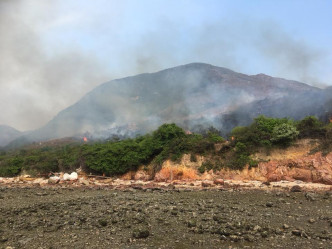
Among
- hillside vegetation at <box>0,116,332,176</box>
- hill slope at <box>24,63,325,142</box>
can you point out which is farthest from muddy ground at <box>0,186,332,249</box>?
hill slope at <box>24,63,325,142</box>

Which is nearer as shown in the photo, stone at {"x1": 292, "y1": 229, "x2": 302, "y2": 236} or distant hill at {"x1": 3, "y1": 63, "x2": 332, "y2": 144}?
stone at {"x1": 292, "y1": 229, "x2": 302, "y2": 236}

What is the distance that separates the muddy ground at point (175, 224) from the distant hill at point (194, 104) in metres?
54.0

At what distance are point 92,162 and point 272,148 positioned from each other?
25.4 m

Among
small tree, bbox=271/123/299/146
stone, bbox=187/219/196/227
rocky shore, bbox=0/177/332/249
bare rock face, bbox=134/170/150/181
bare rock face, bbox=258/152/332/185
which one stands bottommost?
bare rock face, bbox=134/170/150/181

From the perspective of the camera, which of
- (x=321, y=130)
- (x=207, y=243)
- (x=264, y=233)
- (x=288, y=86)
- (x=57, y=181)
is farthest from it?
(x=288, y=86)

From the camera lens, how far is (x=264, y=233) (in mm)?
9578

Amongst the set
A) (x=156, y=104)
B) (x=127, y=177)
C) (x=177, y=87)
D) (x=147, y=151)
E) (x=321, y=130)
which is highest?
(x=177, y=87)

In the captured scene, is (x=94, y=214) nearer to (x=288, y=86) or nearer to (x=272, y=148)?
(x=272, y=148)

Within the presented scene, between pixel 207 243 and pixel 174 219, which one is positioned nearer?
pixel 207 243

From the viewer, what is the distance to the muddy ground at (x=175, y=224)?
9.18 m

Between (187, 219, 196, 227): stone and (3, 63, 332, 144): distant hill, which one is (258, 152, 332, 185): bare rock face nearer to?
(187, 219, 196, 227): stone

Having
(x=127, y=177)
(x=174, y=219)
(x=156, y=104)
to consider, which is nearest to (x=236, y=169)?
(x=127, y=177)

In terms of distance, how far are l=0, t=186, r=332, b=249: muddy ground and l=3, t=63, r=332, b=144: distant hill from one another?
54.0 meters

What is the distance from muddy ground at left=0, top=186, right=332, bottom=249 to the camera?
9180 mm
